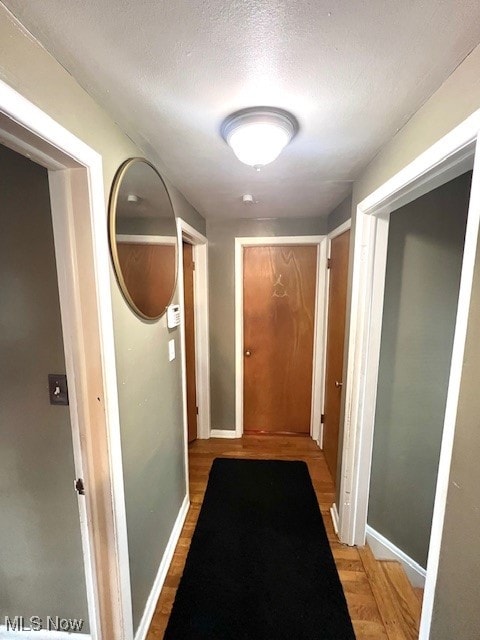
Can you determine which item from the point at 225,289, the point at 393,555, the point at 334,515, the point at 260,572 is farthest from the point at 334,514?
the point at 225,289

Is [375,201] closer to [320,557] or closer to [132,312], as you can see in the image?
[132,312]

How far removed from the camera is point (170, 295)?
150 cm

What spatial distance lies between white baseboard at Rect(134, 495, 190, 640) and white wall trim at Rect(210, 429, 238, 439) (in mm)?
941

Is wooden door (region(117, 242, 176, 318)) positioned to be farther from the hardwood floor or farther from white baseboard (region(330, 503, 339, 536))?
white baseboard (region(330, 503, 339, 536))

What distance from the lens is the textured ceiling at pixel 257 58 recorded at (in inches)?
22.0

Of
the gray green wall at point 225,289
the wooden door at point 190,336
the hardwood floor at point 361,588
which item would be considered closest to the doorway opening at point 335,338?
the hardwood floor at point 361,588

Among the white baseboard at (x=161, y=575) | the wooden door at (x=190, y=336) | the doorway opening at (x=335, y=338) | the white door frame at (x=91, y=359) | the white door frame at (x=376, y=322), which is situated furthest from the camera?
the wooden door at (x=190, y=336)

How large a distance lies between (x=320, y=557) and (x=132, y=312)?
68.1 inches

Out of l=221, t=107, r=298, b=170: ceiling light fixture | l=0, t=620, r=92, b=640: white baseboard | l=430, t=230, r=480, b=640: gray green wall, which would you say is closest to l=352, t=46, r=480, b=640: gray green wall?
l=430, t=230, r=480, b=640: gray green wall

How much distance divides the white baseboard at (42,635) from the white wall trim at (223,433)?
1.72m

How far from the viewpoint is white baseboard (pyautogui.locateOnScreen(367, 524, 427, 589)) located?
5.32 feet

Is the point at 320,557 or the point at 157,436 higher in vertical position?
the point at 157,436

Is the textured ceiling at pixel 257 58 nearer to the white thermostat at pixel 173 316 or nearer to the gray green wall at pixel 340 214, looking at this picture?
the gray green wall at pixel 340 214

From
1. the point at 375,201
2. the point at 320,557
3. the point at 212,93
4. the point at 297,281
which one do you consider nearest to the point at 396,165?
the point at 375,201
